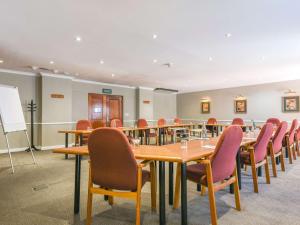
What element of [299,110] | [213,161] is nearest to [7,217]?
[213,161]

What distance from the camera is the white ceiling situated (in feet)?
9.53

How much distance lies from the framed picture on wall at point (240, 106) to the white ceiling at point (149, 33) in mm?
4296

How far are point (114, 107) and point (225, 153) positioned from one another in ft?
26.1

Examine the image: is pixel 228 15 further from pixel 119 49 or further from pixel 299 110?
pixel 299 110

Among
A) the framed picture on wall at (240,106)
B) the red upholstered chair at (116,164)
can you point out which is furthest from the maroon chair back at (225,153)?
the framed picture on wall at (240,106)

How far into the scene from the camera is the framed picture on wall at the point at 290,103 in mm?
9070

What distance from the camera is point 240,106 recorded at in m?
10.6

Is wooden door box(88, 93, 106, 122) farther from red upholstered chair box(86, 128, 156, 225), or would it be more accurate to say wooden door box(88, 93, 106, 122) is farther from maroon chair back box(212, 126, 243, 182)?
maroon chair back box(212, 126, 243, 182)

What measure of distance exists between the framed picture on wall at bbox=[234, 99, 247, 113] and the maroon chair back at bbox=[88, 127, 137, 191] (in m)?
9.79

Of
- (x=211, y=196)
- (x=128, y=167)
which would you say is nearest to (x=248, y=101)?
(x=211, y=196)

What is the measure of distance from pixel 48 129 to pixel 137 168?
6.27 m

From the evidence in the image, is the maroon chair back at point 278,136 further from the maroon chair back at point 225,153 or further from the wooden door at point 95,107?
the wooden door at point 95,107

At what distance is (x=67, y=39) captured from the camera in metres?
4.05

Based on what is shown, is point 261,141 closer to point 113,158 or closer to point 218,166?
point 218,166
